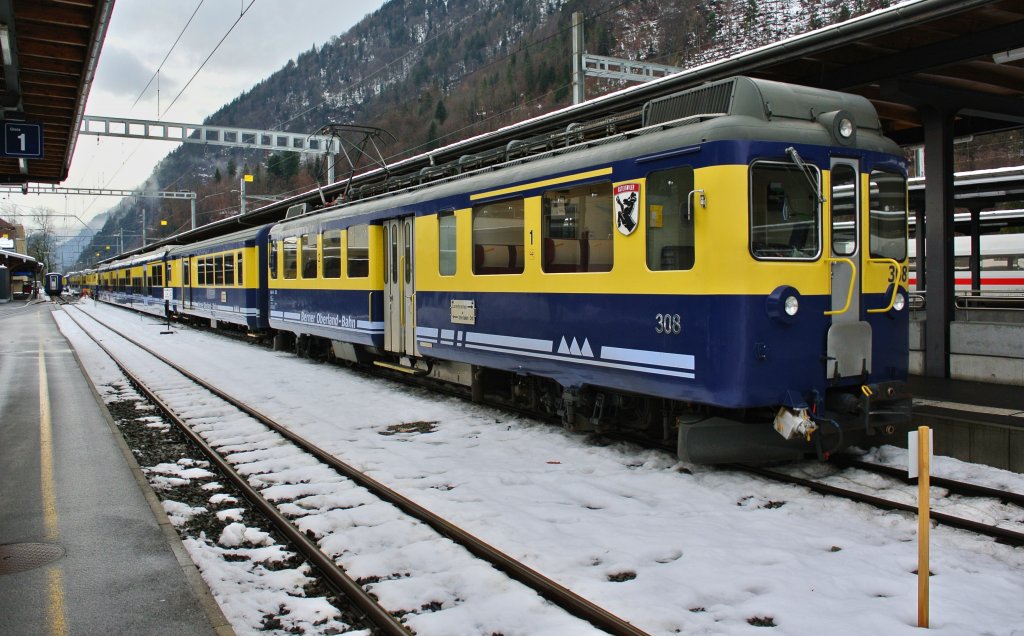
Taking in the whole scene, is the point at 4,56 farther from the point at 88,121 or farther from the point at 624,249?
the point at 88,121

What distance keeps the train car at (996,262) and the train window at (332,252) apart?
21961 mm

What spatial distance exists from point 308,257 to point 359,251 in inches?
116

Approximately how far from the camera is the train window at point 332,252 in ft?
45.9

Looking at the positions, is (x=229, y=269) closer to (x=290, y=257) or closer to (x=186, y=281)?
(x=290, y=257)

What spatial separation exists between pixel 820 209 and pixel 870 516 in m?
2.56

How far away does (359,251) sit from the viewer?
13039mm

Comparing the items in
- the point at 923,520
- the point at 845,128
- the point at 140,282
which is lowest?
the point at 923,520

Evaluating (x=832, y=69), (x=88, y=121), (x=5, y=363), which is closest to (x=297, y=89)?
(x=88, y=121)

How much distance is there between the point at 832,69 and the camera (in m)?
9.72

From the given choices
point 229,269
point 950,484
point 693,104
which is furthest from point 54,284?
point 950,484

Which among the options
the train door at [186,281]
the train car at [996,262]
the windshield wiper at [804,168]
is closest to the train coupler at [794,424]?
the windshield wiper at [804,168]

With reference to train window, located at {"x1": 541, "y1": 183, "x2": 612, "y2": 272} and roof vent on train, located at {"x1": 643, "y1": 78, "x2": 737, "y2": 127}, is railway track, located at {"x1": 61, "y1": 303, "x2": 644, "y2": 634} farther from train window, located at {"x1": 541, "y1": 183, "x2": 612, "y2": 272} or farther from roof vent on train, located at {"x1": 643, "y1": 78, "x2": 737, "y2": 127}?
roof vent on train, located at {"x1": 643, "y1": 78, "x2": 737, "y2": 127}

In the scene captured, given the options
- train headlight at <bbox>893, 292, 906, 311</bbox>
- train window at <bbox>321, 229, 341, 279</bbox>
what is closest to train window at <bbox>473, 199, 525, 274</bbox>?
train headlight at <bbox>893, 292, 906, 311</bbox>

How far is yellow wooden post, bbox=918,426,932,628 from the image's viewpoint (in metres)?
3.94
